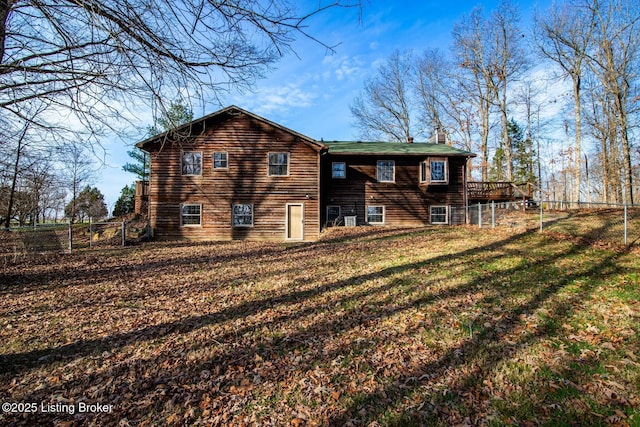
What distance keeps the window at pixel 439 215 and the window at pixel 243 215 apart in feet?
39.3

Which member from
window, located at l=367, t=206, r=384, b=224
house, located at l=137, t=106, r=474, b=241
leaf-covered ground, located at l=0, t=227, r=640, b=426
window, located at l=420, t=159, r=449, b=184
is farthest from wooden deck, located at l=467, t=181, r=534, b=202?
leaf-covered ground, located at l=0, t=227, r=640, b=426

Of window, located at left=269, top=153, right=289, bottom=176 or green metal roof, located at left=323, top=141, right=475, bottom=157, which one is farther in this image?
green metal roof, located at left=323, top=141, right=475, bottom=157

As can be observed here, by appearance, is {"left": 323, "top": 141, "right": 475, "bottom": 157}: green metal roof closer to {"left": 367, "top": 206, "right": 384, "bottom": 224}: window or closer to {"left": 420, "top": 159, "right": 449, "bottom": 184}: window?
{"left": 420, "top": 159, "right": 449, "bottom": 184}: window

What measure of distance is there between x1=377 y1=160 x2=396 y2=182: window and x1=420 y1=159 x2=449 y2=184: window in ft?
6.67

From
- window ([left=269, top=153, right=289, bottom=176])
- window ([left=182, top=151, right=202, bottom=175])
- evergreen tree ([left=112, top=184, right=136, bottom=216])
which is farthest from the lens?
evergreen tree ([left=112, top=184, right=136, bottom=216])

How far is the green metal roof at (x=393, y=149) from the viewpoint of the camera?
19.9 metres

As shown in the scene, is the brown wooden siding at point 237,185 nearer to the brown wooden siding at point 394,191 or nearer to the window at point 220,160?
the window at point 220,160

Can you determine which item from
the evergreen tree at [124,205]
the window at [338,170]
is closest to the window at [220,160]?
the window at [338,170]

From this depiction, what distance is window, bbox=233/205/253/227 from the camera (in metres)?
17.7

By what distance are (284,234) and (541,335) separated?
14.3 meters

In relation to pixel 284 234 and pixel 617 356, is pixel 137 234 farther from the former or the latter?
pixel 617 356

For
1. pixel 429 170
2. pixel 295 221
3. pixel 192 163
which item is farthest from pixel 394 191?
pixel 192 163

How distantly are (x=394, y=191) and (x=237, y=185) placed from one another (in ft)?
33.3

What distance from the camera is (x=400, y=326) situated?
5.02 m
